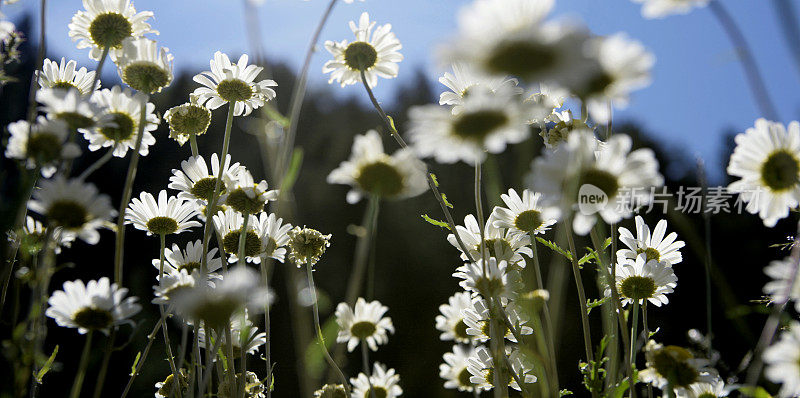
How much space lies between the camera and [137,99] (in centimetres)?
96

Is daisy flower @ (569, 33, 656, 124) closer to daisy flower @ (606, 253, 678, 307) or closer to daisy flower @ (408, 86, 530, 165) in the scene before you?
daisy flower @ (408, 86, 530, 165)

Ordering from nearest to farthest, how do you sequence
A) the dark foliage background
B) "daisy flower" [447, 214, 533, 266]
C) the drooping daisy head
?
the drooping daisy head, "daisy flower" [447, 214, 533, 266], the dark foliage background

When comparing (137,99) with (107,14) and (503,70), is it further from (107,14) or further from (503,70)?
(503,70)

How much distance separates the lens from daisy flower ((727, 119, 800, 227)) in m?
0.79

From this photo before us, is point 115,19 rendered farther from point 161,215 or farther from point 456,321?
point 456,321

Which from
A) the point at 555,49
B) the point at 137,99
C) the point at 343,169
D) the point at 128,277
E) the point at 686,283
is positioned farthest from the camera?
the point at 686,283

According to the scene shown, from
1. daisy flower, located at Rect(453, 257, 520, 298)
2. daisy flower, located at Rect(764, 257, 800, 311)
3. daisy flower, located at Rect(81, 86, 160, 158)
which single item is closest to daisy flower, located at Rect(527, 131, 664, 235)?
daisy flower, located at Rect(764, 257, 800, 311)

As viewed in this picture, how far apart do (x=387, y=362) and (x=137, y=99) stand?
6961 millimetres

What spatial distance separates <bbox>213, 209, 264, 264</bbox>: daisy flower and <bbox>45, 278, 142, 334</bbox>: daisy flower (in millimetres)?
371

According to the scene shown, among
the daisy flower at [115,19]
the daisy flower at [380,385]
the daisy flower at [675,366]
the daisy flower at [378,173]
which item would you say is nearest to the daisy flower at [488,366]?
the daisy flower at [380,385]

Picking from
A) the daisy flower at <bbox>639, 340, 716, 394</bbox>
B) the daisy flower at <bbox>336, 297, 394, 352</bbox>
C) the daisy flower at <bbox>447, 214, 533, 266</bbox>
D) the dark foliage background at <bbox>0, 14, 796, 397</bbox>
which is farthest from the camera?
the dark foliage background at <bbox>0, 14, 796, 397</bbox>

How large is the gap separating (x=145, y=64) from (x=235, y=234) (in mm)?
389

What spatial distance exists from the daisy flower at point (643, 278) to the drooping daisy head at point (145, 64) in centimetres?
88

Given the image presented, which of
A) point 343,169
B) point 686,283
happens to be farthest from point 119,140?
point 686,283
